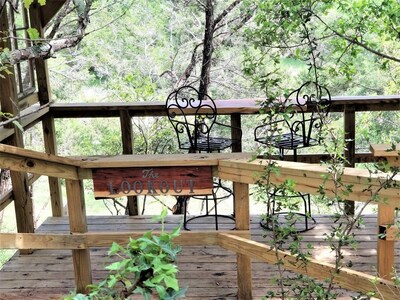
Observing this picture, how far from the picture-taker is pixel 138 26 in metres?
10.1

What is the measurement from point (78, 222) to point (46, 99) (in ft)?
5.75

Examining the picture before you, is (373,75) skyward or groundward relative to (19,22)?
groundward

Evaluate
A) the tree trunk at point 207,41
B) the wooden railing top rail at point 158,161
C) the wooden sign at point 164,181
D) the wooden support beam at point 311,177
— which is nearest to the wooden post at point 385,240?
the wooden support beam at point 311,177

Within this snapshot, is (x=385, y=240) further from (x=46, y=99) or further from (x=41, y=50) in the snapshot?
(x=46, y=99)

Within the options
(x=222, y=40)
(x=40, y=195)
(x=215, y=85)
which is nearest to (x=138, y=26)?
(x=215, y=85)

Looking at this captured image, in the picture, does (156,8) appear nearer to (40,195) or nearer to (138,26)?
(138,26)

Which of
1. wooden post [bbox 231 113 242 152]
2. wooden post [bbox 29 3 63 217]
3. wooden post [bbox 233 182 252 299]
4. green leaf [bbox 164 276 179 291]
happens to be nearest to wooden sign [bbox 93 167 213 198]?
wooden post [bbox 233 182 252 299]

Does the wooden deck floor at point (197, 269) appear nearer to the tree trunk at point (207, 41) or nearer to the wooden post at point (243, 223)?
the wooden post at point (243, 223)

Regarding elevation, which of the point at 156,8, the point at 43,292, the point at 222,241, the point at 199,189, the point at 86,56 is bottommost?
the point at 43,292

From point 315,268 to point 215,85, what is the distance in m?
8.01

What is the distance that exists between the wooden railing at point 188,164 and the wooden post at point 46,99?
1.65 m

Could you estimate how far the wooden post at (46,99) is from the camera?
3918 millimetres

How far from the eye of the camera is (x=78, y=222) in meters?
2.57

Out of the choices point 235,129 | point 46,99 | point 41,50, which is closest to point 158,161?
point 41,50
